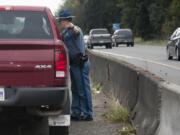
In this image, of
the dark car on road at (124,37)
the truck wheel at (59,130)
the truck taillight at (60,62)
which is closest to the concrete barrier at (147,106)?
the truck wheel at (59,130)

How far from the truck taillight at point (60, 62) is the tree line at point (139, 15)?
218ft

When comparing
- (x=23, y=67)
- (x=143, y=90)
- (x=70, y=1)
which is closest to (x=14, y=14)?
(x=23, y=67)

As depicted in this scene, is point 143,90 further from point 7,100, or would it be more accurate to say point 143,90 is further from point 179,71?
point 179,71

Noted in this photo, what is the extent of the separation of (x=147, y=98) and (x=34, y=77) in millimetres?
1666

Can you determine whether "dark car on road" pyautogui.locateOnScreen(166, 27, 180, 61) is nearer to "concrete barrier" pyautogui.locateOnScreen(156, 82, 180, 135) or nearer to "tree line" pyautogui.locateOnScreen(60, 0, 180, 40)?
"concrete barrier" pyautogui.locateOnScreen(156, 82, 180, 135)

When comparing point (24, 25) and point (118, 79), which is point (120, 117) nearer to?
point (118, 79)

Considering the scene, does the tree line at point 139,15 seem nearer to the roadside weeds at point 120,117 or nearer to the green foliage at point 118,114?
the roadside weeds at point 120,117

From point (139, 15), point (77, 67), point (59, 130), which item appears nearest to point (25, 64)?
point (59, 130)

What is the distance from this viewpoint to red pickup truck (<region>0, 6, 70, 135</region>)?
8.23m

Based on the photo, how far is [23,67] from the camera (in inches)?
324

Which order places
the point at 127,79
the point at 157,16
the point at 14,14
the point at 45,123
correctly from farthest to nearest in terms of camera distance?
the point at 157,16 < the point at 127,79 < the point at 45,123 < the point at 14,14

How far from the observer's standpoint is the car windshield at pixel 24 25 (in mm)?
8844

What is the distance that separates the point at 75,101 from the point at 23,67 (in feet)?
10.9

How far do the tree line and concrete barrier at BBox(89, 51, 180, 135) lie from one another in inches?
2455
